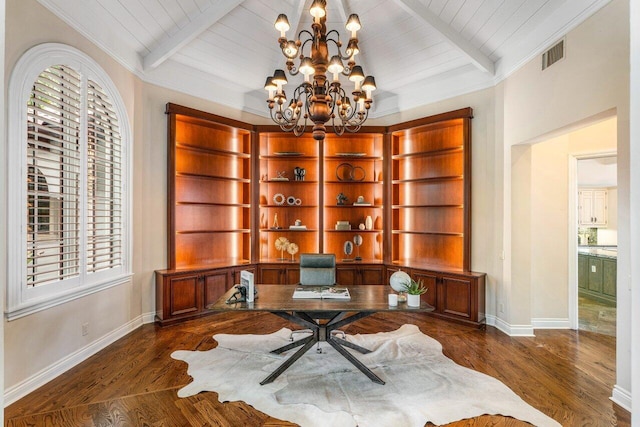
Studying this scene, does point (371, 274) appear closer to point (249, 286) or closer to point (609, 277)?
point (249, 286)

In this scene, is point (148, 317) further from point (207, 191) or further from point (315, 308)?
point (315, 308)

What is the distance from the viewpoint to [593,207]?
6762 mm

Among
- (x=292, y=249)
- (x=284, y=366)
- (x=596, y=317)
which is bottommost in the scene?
(x=596, y=317)

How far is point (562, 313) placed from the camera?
13.9 feet

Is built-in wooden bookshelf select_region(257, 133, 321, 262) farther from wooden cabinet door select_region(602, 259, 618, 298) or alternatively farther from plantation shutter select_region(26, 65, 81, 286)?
wooden cabinet door select_region(602, 259, 618, 298)

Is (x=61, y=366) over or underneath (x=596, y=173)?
underneath

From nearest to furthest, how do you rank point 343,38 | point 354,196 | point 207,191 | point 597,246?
1. point 343,38
2. point 207,191
3. point 354,196
4. point 597,246

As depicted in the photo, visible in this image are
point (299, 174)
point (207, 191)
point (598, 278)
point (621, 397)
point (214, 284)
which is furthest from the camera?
point (598, 278)

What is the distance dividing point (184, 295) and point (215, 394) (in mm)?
1947

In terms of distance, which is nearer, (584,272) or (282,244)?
(282,244)

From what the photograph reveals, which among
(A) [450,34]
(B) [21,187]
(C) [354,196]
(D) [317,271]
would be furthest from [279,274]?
(A) [450,34]

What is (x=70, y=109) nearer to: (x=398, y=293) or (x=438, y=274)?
(x=398, y=293)

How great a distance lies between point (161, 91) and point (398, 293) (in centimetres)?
383

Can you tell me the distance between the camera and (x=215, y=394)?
2699 millimetres
